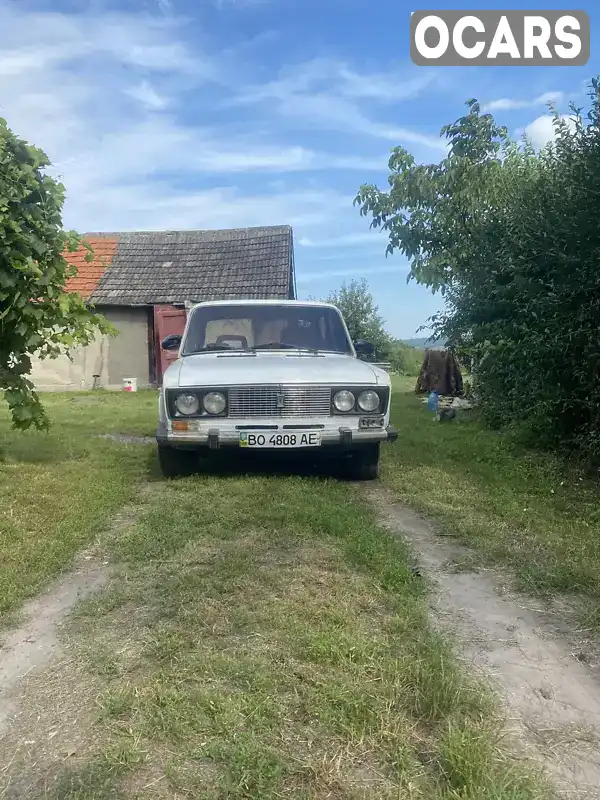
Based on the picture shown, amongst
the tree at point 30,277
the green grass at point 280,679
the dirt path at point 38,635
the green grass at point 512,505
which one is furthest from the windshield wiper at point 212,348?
the dirt path at point 38,635

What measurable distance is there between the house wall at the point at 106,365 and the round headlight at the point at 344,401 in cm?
1501

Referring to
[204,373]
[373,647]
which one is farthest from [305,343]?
[373,647]

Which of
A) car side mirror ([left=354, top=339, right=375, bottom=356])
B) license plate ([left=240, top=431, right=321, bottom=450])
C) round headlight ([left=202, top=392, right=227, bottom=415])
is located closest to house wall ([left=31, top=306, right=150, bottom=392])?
car side mirror ([left=354, top=339, right=375, bottom=356])

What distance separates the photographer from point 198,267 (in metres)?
22.0

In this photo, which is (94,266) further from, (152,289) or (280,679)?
(280,679)

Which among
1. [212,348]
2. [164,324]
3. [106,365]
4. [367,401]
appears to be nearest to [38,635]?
[367,401]

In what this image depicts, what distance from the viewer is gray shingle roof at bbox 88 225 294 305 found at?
20594 millimetres

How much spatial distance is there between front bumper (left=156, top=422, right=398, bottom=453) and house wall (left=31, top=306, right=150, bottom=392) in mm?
14675

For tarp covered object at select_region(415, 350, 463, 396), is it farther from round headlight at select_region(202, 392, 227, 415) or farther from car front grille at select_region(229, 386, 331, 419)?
round headlight at select_region(202, 392, 227, 415)

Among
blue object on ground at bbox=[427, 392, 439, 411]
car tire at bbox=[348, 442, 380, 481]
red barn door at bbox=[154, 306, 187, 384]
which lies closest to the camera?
car tire at bbox=[348, 442, 380, 481]

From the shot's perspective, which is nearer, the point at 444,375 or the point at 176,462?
the point at 176,462

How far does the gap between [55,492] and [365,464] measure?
271 centimetres

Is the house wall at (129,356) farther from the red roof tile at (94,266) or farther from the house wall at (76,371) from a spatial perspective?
the red roof tile at (94,266)

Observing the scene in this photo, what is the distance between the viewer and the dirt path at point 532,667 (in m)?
2.25
